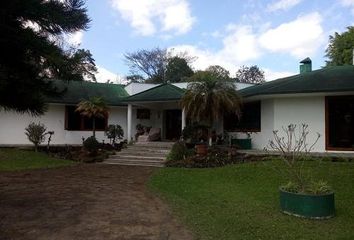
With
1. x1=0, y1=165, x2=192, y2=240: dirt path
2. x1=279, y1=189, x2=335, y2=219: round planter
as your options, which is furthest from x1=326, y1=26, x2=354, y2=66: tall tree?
x1=279, y1=189, x2=335, y2=219: round planter

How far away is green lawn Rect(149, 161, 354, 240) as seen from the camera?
690cm

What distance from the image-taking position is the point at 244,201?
30.8ft

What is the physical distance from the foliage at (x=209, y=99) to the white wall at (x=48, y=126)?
296 inches

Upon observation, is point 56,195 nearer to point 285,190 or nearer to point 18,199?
Result: point 18,199

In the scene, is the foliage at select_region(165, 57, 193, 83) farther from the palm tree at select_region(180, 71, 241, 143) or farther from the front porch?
the palm tree at select_region(180, 71, 241, 143)

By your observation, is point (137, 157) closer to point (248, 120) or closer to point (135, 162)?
point (135, 162)

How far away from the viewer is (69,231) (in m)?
6.86

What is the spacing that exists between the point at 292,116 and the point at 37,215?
12.8 metres

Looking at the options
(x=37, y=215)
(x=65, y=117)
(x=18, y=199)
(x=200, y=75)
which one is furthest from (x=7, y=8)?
(x=65, y=117)

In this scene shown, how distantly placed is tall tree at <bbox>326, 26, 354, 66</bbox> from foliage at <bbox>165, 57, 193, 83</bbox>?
1698 cm

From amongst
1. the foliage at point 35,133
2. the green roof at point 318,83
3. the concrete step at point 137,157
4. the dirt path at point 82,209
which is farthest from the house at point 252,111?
the dirt path at point 82,209

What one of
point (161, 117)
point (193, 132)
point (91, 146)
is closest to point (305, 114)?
point (193, 132)

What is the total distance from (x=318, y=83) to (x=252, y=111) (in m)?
3.74

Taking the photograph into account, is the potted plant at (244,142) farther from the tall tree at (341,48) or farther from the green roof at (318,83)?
the tall tree at (341,48)
